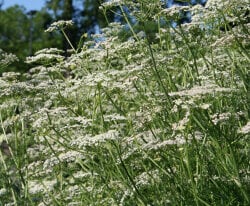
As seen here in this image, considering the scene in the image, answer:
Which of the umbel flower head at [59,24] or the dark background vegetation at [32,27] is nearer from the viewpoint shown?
the umbel flower head at [59,24]

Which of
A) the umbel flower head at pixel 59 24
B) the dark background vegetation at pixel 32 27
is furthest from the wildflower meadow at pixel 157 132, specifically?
the dark background vegetation at pixel 32 27

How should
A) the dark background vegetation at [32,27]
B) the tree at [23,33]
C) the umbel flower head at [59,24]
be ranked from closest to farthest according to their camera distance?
the umbel flower head at [59,24]
the dark background vegetation at [32,27]
the tree at [23,33]

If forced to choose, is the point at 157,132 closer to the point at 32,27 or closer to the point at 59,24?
the point at 59,24

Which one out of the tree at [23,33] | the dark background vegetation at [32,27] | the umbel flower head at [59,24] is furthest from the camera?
the tree at [23,33]

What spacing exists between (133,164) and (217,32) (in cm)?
157

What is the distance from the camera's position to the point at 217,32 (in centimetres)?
549

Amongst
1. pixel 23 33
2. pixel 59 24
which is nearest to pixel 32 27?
pixel 23 33

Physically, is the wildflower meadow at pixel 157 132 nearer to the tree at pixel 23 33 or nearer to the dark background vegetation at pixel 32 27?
the dark background vegetation at pixel 32 27

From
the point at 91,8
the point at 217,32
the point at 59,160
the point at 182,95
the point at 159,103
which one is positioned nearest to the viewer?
the point at 182,95

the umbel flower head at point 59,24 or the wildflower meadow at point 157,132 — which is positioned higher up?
the umbel flower head at point 59,24

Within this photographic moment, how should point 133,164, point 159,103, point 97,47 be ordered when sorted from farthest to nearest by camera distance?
point 97,47 < point 133,164 < point 159,103

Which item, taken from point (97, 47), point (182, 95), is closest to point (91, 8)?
point (97, 47)

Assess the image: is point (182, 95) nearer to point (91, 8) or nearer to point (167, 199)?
point (167, 199)

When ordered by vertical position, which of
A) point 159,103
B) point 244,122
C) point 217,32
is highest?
point 217,32
